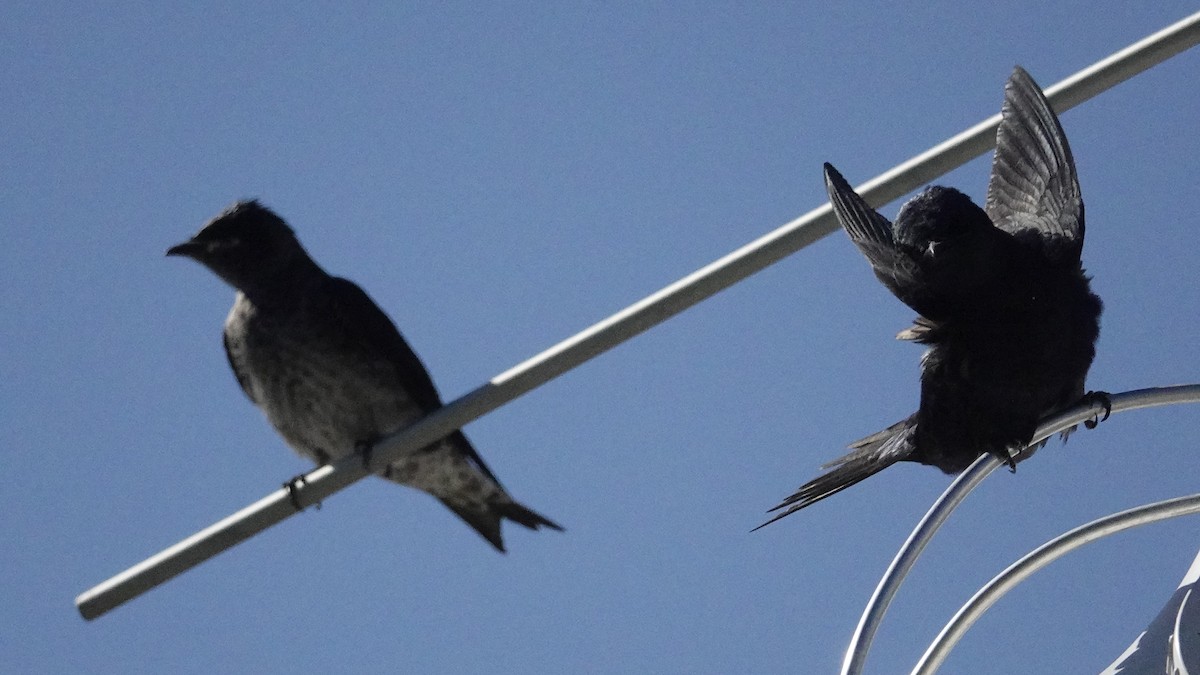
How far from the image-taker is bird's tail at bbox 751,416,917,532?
546 cm

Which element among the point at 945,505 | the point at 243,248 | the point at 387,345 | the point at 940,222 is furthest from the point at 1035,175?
the point at 243,248

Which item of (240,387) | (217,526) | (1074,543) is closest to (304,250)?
(240,387)

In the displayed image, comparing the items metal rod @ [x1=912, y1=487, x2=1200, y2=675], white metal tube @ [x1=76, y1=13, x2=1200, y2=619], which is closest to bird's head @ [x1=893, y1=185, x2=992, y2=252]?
white metal tube @ [x1=76, y1=13, x2=1200, y2=619]

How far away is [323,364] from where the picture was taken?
22.4 ft

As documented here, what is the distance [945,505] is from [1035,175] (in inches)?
84.2

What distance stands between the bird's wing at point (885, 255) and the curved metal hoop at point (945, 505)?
76cm

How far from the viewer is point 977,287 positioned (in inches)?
221

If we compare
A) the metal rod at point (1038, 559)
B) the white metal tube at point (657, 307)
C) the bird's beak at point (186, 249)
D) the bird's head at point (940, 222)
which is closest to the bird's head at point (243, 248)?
the bird's beak at point (186, 249)

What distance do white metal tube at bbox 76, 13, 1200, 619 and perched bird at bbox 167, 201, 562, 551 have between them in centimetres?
220

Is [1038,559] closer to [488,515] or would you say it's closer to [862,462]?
[862,462]

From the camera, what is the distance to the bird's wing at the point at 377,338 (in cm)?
693

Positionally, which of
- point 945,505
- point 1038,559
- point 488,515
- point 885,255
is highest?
point 885,255

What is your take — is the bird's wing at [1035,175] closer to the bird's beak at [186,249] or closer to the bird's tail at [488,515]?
the bird's tail at [488,515]

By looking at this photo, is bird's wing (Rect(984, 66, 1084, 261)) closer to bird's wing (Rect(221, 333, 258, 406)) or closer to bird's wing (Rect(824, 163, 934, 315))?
bird's wing (Rect(824, 163, 934, 315))
